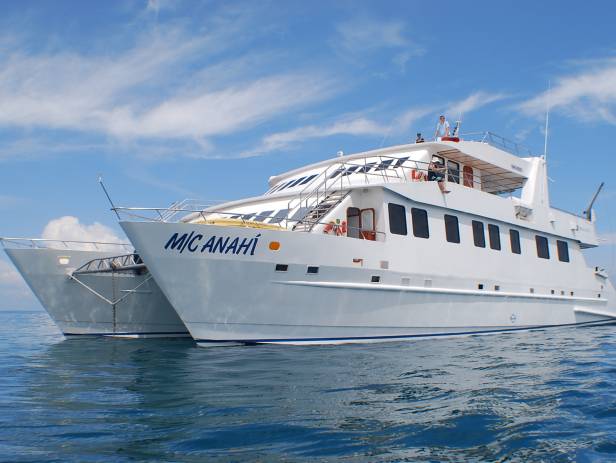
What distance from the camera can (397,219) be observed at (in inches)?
516

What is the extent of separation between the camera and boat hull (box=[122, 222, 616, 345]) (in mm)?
10633

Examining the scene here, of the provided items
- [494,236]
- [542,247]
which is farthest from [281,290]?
[542,247]

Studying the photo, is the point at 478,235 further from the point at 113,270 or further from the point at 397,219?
the point at 113,270

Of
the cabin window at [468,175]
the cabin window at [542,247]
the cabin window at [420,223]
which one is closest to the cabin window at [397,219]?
the cabin window at [420,223]

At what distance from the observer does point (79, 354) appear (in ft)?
37.0

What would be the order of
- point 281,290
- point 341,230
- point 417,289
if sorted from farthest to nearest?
point 417,289
point 341,230
point 281,290

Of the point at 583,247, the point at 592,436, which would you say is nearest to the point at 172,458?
the point at 592,436

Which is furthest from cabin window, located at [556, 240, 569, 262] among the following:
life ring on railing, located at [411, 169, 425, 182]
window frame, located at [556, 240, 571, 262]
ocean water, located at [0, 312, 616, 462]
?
ocean water, located at [0, 312, 616, 462]

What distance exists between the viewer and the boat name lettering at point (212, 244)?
10562mm

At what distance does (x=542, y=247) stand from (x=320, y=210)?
8.64 metres

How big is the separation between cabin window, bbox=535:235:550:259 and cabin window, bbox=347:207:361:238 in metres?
7.52

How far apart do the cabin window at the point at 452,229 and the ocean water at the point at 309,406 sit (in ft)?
13.4

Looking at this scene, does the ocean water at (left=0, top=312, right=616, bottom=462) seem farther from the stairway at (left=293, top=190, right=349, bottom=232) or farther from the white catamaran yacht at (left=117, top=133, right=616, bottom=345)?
the stairway at (left=293, top=190, right=349, bottom=232)

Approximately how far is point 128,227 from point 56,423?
5.44 metres
